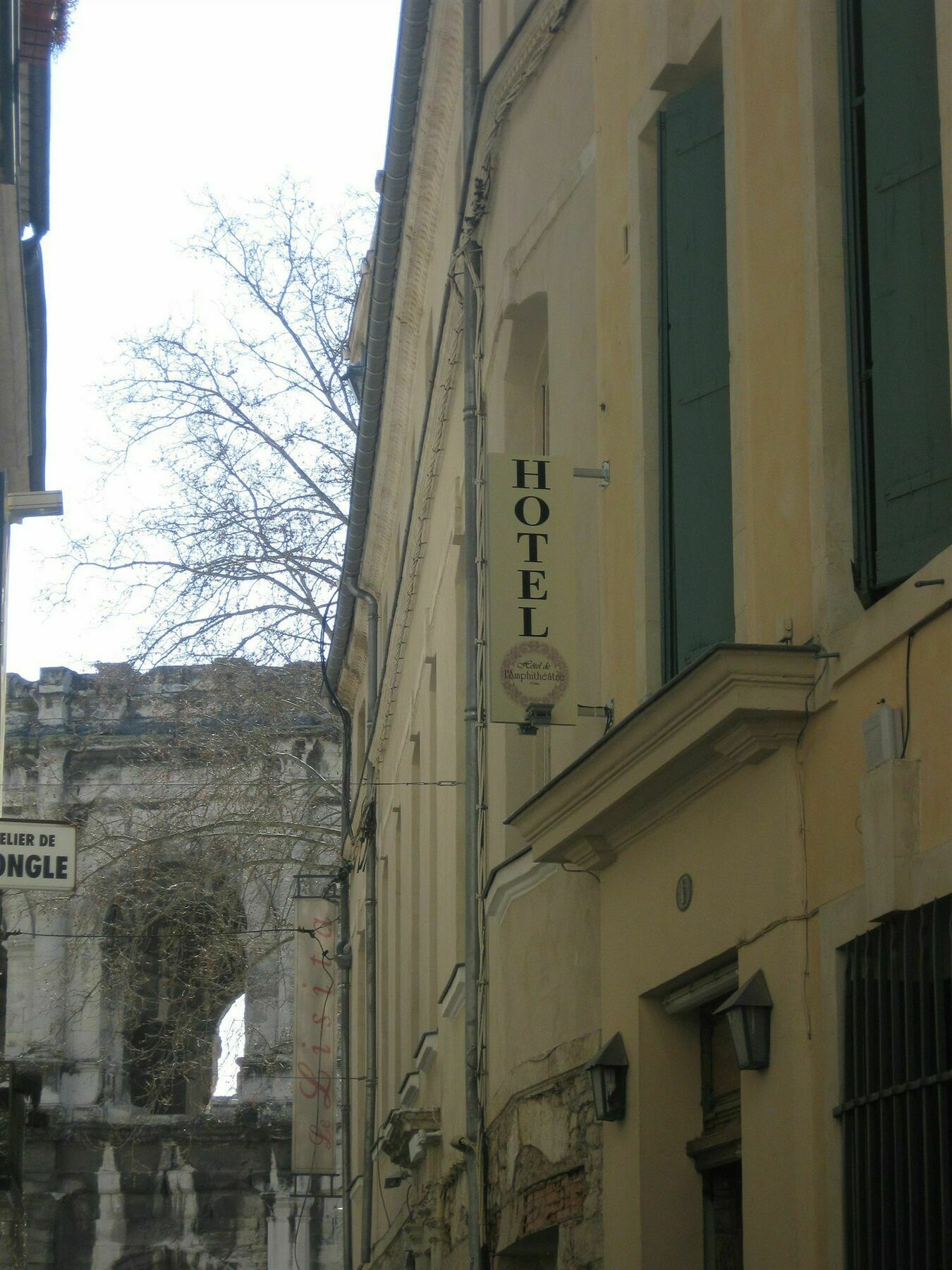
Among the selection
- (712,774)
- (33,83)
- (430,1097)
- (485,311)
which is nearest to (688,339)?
(712,774)

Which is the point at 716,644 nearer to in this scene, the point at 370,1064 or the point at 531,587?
the point at 531,587

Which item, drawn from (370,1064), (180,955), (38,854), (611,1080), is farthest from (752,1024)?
(180,955)

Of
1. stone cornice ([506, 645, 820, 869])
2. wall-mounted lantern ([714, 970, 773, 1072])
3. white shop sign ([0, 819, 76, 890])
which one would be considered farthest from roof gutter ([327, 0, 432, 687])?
wall-mounted lantern ([714, 970, 773, 1072])

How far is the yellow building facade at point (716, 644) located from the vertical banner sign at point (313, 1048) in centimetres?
1247

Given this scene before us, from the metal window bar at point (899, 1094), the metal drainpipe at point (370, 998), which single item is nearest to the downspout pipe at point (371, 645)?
the metal drainpipe at point (370, 998)

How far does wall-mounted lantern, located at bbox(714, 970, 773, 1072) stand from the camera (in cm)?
812

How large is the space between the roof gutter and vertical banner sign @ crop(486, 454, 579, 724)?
8.17m

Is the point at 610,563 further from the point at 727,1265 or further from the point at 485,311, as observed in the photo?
the point at 485,311

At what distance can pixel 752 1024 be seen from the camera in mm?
8133

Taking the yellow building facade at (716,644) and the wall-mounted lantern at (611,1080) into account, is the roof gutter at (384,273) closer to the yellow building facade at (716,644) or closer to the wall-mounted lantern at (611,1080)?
the yellow building facade at (716,644)

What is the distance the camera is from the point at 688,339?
9.84 metres

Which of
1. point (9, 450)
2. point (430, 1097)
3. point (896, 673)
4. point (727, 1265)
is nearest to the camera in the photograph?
point (896, 673)

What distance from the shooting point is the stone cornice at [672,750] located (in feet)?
26.2

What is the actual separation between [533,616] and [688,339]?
166cm
